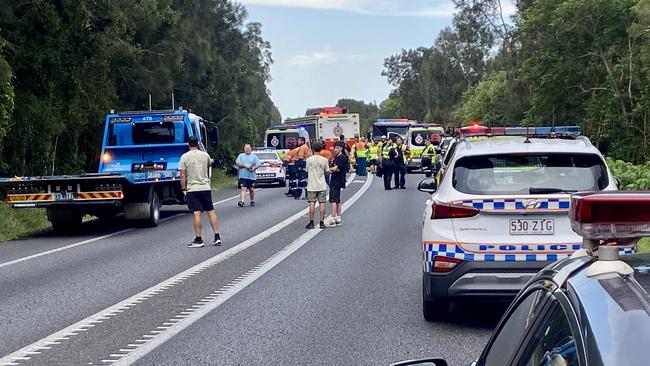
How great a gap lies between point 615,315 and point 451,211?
6.64 metres

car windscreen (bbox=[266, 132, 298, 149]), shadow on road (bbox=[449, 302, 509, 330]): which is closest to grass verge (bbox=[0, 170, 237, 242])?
shadow on road (bbox=[449, 302, 509, 330])

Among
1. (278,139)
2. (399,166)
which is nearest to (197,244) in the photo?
(399,166)

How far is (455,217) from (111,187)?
12.1 m

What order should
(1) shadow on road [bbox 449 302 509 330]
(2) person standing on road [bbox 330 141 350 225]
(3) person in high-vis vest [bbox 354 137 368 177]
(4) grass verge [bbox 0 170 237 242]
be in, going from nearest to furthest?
→ (1) shadow on road [bbox 449 302 509 330]
(2) person standing on road [bbox 330 141 350 225]
(4) grass verge [bbox 0 170 237 242]
(3) person in high-vis vest [bbox 354 137 368 177]

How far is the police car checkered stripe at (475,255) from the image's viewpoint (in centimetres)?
855

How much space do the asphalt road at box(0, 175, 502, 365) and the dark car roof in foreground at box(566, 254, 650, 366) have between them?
5.19 m

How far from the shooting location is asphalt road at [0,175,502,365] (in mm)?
8055

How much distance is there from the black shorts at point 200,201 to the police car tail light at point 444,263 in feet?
27.5

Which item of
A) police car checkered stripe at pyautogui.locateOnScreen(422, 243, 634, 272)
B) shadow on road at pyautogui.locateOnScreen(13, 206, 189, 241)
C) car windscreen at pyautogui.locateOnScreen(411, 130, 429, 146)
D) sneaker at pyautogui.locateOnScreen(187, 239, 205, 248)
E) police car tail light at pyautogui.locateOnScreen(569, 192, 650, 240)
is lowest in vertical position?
shadow on road at pyautogui.locateOnScreen(13, 206, 189, 241)

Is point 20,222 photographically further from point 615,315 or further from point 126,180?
point 615,315

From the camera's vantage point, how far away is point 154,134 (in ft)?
78.2

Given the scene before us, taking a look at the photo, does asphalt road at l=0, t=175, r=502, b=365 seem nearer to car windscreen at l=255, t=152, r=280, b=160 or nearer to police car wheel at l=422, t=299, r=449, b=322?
police car wheel at l=422, t=299, r=449, b=322

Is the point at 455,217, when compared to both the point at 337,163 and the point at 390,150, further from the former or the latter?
the point at 390,150

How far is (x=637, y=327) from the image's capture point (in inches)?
82.9
